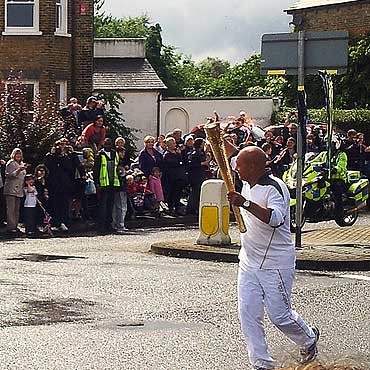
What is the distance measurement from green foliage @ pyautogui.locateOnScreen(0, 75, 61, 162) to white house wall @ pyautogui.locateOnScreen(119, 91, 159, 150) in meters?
18.5

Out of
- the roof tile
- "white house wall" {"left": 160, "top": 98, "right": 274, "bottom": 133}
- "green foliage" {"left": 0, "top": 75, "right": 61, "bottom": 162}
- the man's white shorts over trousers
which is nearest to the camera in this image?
the man's white shorts over trousers

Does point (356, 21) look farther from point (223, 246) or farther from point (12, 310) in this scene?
point (12, 310)

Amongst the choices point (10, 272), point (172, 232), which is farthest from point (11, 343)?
point (172, 232)

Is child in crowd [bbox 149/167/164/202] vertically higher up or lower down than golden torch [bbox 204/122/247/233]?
lower down

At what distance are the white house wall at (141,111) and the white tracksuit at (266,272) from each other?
1294 inches

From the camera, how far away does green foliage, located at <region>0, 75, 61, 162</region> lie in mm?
21891

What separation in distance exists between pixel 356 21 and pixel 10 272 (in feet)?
121

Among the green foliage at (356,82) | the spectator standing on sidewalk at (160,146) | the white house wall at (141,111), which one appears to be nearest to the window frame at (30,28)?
the spectator standing on sidewalk at (160,146)

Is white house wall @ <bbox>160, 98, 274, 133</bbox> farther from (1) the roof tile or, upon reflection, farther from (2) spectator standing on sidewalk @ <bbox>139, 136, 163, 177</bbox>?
(2) spectator standing on sidewalk @ <bbox>139, 136, 163, 177</bbox>

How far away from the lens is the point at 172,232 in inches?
819

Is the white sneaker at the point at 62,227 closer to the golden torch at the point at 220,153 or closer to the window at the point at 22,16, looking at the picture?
the window at the point at 22,16

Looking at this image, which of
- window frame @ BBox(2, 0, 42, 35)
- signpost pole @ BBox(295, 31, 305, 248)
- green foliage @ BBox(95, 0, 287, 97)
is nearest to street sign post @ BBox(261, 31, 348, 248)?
signpost pole @ BBox(295, 31, 305, 248)

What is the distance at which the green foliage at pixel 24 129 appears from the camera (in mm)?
21891

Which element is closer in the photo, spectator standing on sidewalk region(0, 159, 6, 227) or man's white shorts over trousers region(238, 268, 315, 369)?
man's white shorts over trousers region(238, 268, 315, 369)
